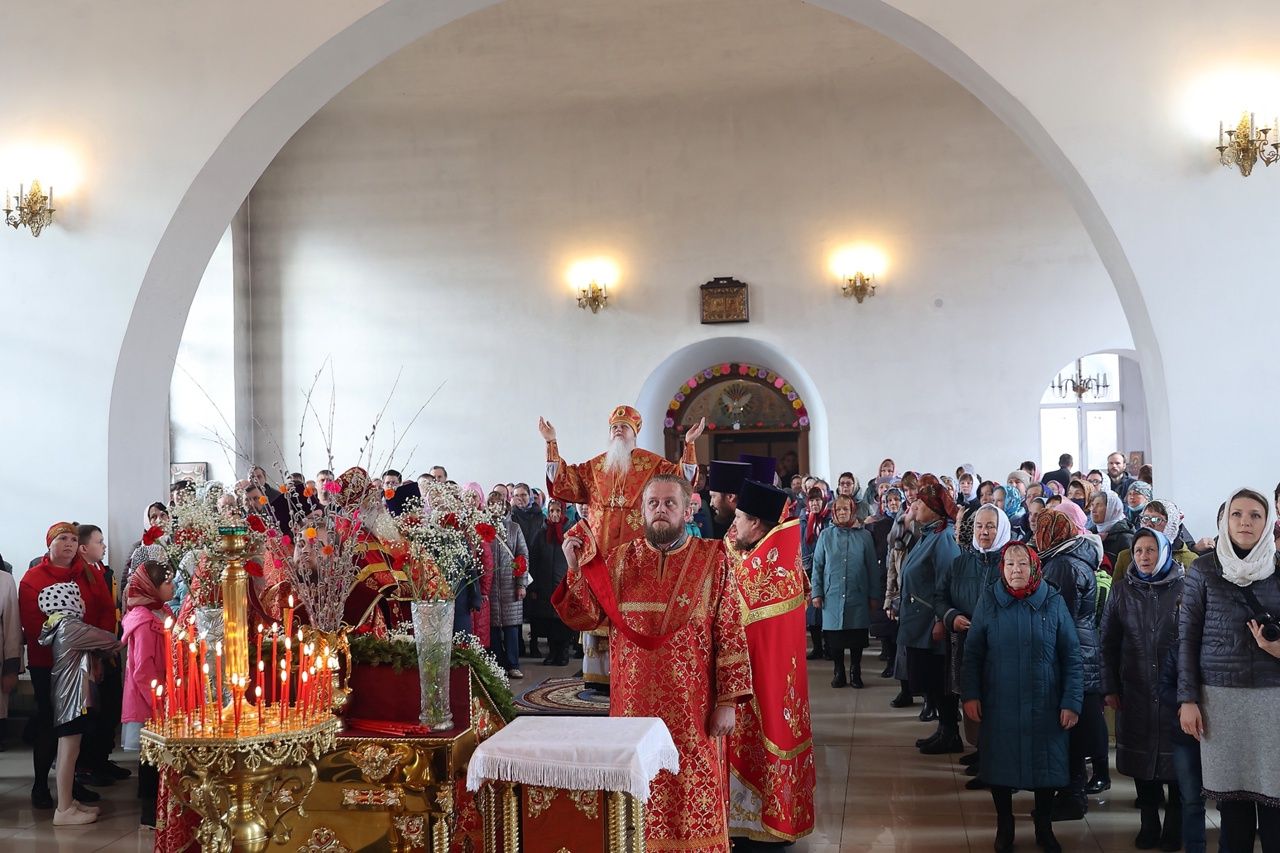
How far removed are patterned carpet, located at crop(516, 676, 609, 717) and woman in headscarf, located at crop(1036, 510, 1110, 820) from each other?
2.86 metres

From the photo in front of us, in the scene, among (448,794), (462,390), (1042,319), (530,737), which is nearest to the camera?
(530,737)

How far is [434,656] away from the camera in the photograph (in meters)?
3.72

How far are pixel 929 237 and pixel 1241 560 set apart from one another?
33.1 ft

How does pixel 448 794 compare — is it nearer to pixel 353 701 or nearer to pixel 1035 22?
pixel 353 701

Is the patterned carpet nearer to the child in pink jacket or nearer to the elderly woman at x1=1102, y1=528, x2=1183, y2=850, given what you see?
the child in pink jacket

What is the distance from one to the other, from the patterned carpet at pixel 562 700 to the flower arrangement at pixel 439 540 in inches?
143

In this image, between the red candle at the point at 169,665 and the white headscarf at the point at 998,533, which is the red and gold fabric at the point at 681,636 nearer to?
the red candle at the point at 169,665

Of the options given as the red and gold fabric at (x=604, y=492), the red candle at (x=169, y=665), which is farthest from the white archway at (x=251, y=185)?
the red candle at (x=169, y=665)

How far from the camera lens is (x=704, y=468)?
15.1 meters

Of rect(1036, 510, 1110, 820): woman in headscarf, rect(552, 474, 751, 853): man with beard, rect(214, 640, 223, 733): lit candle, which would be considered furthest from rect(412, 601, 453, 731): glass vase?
rect(1036, 510, 1110, 820): woman in headscarf

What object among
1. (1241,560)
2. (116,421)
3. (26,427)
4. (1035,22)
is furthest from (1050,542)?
(26,427)

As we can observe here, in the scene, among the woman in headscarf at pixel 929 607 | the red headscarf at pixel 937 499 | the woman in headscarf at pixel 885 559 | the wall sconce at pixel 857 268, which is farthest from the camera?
the wall sconce at pixel 857 268

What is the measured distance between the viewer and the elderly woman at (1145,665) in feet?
16.8

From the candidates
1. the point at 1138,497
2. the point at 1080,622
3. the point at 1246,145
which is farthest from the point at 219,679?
the point at 1138,497
